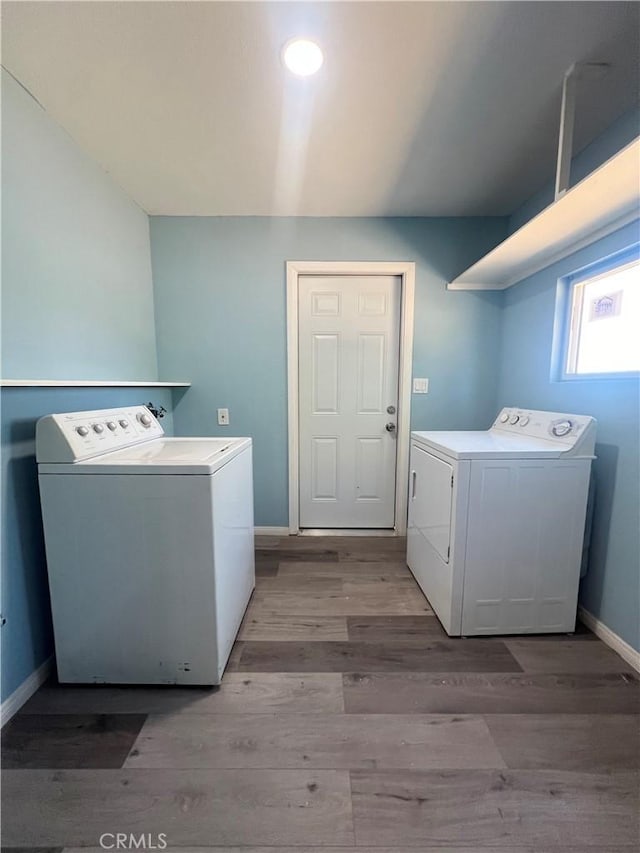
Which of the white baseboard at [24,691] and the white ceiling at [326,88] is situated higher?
the white ceiling at [326,88]

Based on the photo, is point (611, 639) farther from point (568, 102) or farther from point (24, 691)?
point (24, 691)

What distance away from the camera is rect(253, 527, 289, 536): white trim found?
101 inches

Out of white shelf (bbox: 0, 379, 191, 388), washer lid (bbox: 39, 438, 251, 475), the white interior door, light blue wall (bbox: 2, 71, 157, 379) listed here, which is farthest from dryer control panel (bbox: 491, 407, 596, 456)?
light blue wall (bbox: 2, 71, 157, 379)

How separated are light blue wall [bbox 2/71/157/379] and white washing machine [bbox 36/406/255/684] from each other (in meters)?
0.38

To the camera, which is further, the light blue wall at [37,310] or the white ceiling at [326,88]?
the light blue wall at [37,310]

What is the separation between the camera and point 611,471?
150 centimetres

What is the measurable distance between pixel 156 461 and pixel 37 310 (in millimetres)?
799

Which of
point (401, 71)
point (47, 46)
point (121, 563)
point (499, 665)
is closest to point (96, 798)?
point (121, 563)

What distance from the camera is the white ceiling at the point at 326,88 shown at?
105 cm

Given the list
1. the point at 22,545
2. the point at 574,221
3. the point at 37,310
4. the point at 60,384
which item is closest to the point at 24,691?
the point at 22,545

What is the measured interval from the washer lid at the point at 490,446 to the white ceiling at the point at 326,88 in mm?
1416

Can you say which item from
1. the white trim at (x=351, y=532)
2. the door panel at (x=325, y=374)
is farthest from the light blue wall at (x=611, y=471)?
the door panel at (x=325, y=374)

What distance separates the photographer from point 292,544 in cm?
243

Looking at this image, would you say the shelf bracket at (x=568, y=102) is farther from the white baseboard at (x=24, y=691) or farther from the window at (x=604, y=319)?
the white baseboard at (x=24, y=691)
